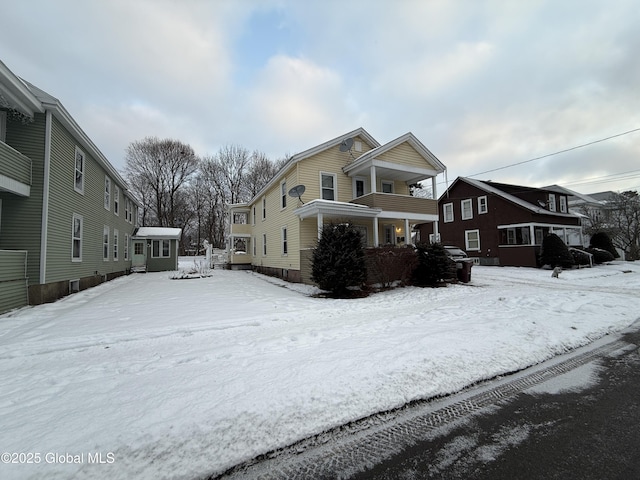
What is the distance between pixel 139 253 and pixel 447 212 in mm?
26648

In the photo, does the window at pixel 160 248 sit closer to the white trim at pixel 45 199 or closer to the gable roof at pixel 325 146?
the gable roof at pixel 325 146

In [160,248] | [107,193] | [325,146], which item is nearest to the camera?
[325,146]

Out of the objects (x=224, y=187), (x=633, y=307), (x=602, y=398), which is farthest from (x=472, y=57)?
(x=224, y=187)

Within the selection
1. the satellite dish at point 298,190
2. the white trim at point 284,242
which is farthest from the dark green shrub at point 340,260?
the white trim at point 284,242

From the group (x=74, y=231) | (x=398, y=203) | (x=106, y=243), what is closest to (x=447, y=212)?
(x=398, y=203)

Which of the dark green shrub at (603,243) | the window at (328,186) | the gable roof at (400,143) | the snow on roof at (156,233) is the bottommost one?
the dark green shrub at (603,243)

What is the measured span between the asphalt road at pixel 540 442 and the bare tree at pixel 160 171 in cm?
3958

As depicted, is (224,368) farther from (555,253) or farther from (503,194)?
(503,194)

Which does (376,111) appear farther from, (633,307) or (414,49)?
(633,307)

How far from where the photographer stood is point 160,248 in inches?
882

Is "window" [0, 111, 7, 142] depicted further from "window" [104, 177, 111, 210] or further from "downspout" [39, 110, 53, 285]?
"window" [104, 177, 111, 210]

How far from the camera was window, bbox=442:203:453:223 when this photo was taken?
2612 centimetres

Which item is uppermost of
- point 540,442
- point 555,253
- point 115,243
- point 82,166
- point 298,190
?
point 82,166

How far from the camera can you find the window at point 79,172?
11.4m
